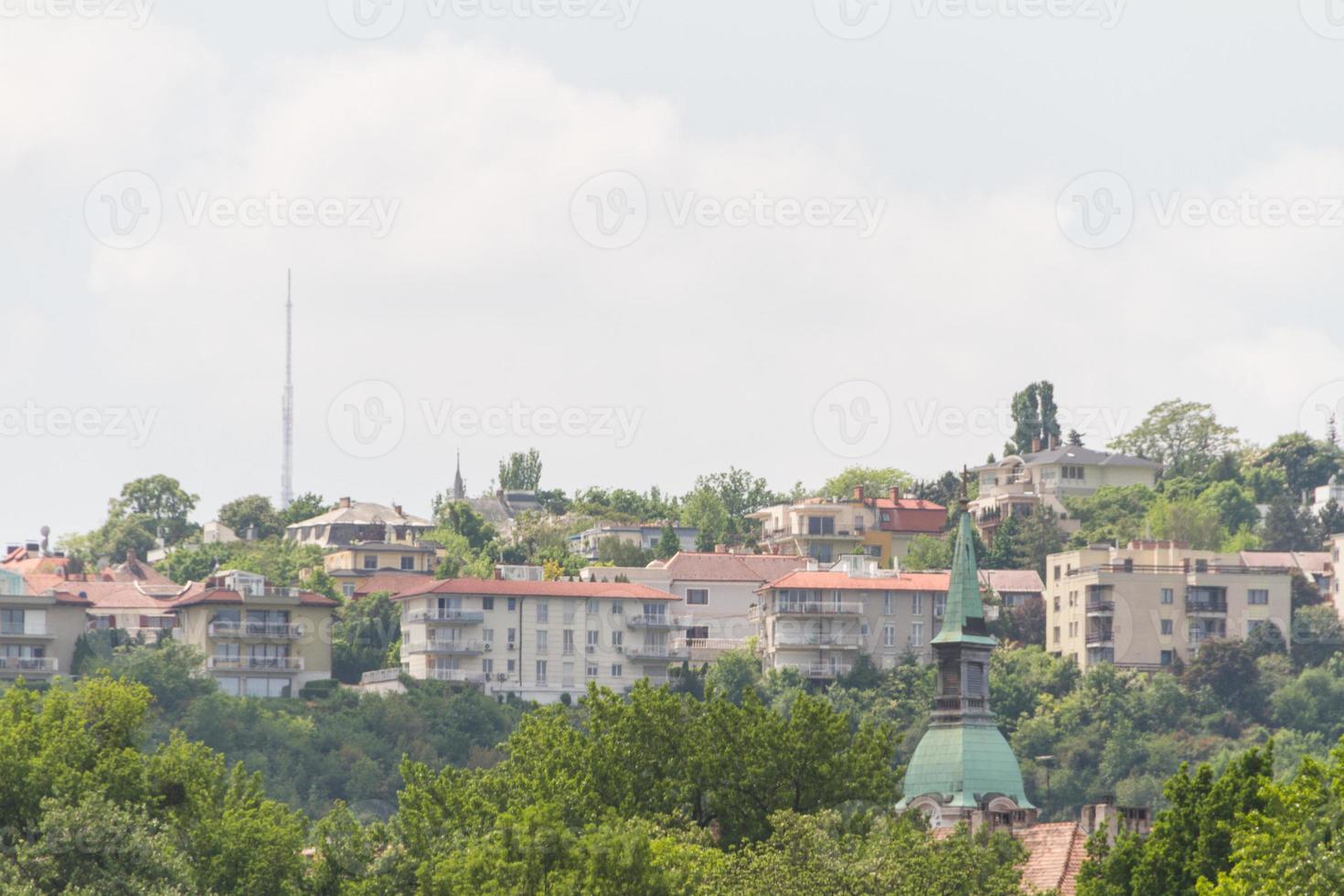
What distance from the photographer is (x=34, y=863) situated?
71.9m

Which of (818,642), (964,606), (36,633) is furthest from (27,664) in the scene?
(964,606)

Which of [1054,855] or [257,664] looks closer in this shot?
[1054,855]

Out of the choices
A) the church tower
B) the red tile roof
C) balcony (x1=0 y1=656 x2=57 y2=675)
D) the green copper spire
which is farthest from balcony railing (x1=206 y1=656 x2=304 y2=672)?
the red tile roof

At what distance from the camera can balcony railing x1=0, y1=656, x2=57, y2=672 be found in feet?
633

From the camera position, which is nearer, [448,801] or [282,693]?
[448,801]

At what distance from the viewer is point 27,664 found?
193500 mm

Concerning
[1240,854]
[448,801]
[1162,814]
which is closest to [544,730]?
[448,801]

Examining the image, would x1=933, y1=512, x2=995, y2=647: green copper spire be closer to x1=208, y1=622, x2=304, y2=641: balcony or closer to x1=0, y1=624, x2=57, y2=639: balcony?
x1=208, y1=622, x2=304, y2=641: balcony

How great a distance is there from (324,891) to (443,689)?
114 metres

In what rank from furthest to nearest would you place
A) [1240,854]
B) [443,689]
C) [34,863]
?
1. [443,689]
2. [34,863]
3. [1240,854]

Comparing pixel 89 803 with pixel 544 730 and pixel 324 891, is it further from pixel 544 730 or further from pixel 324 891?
pixel 544 730

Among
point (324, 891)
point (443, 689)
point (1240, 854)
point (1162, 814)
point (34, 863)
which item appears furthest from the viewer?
point (443, 689)

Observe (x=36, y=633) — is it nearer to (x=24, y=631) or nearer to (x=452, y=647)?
(x=24, y=631)

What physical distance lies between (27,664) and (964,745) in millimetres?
80467
